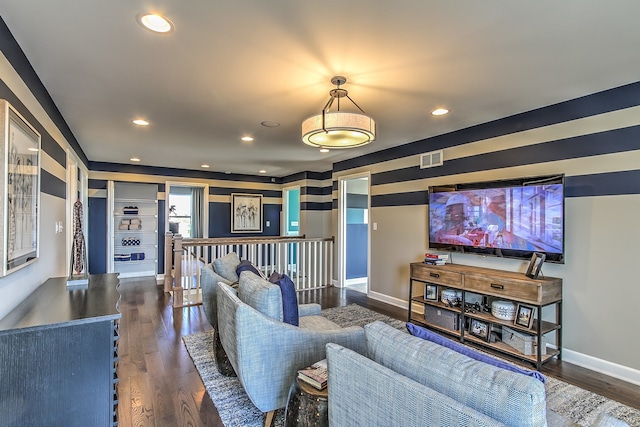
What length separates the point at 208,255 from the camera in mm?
5391

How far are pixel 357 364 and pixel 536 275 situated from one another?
271 cm

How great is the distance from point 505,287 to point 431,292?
3.26ft

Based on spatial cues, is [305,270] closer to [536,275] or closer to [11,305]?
[536,275]

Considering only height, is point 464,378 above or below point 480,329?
above

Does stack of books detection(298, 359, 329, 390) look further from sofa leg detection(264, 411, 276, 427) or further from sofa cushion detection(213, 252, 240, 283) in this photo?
sofa cushion detection(213, 252, 240, 283)

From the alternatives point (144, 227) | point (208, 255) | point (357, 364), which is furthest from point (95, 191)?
point (357, 364)

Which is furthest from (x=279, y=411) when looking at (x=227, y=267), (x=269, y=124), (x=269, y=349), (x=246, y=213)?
(x=246, y=213)

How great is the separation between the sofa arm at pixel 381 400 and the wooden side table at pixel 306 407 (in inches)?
5.8

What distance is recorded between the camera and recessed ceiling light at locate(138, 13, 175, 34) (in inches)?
71.5

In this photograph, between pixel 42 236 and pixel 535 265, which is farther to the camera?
pixel 535 265

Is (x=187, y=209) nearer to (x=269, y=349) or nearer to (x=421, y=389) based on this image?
(x=269, y=349)

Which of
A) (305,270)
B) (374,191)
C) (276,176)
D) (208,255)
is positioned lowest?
(305,270)

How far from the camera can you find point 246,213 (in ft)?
27.2

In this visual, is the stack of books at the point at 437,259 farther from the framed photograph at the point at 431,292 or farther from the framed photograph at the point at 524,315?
the framed photograph at the point at 524,315
